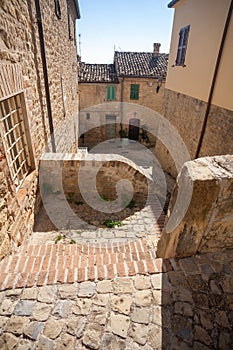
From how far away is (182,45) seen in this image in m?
7.33

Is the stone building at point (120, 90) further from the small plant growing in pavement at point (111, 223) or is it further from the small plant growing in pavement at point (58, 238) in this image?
the small plant growing in pavement at point (58, 238)

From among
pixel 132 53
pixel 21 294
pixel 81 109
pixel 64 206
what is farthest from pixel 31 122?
pixel 132 53

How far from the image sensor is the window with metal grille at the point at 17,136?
3.05 metres

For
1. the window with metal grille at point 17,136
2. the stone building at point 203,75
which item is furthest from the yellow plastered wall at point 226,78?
the window with metal grille at point 17,136

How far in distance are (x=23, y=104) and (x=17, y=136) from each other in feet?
1.99

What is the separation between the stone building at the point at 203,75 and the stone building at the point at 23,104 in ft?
14.9

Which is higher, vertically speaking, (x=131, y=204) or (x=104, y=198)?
(x=104, y=198)

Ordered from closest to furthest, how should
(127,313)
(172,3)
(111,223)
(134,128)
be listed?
1. (127,313)
2. (111,223)
3. (172,3)
4. (134,128)

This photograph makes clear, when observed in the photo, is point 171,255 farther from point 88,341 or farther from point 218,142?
point 218,142

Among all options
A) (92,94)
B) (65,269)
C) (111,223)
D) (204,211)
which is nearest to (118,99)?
(92,94)

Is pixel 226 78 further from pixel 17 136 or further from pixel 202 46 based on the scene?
pixel 17 136

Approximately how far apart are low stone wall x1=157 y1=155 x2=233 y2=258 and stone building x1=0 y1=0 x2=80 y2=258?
2.27 meters

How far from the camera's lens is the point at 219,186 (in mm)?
2074

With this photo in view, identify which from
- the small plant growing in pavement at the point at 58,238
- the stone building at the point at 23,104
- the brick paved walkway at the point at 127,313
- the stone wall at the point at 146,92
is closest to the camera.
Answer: the brick paved walkway at the point at 127,313
